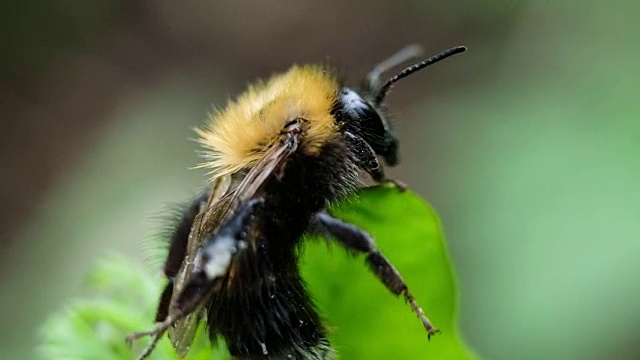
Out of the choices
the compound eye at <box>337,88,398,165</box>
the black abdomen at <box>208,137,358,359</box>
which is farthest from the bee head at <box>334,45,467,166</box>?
the black abdomen at <box>208,137,358,359</box>

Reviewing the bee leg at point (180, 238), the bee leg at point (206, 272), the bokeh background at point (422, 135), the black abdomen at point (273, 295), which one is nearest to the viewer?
the bee leg at point (206, 272)

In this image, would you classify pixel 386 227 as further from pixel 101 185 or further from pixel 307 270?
pixel 101 185

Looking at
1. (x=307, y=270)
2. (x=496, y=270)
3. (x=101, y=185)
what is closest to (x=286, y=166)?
(x=307, y=270)

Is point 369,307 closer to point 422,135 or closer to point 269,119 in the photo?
point 269,119

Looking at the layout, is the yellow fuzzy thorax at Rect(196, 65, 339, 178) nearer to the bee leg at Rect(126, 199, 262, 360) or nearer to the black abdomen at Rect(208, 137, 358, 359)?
the black abdomen at Rect(208, 137, 358, 359)

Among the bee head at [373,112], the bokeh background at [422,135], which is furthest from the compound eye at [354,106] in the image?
the bokeh background at [422,135]

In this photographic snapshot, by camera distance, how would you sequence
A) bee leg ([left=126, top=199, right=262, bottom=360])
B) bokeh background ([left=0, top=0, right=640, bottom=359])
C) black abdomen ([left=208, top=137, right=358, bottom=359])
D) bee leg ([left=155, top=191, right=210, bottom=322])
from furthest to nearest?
bokeh background ([left=0, top=0, right=640, bottom=359]) → bee leg ([left=155, top=191, right=210, bottom=322]) → black abdomen ([left=208, top=137, right=358, bottom=359]) → bee leg ([left=126, top=199, right=262, bottom=360])

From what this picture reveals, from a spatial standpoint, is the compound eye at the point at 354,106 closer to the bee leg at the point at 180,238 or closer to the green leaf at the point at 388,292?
the green leaf at the point at 388,292

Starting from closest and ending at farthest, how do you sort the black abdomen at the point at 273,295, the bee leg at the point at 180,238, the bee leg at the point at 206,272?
the bee leg at the point at 206,272, the black abdomen at the point at 273,295, the bee leg at the point at 180,238
